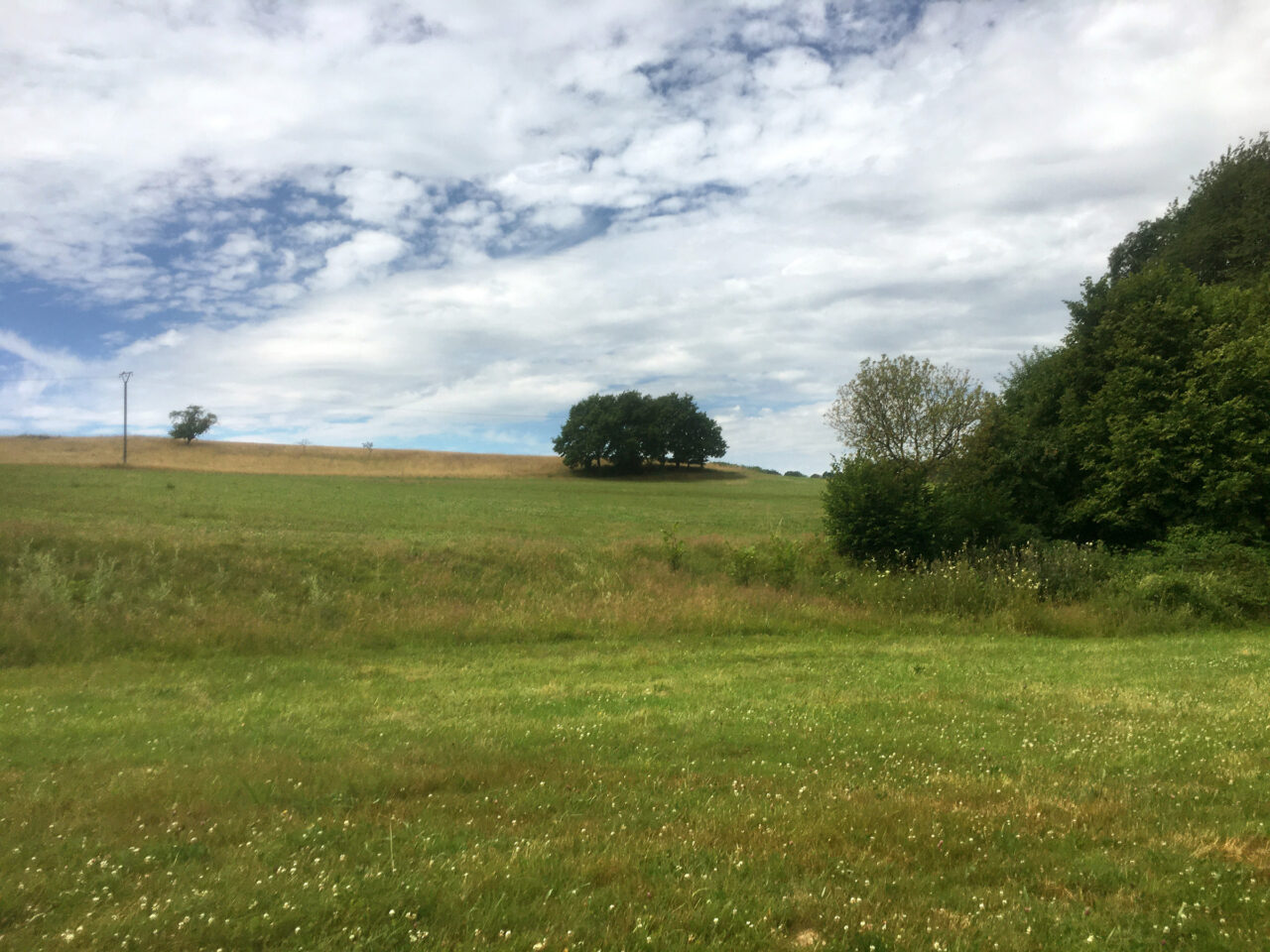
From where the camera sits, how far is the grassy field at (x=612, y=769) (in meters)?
4.16

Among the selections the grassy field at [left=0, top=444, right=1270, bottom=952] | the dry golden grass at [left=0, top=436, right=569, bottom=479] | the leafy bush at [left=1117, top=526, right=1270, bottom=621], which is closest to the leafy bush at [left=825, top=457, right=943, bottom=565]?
the grassy field at [left=0, top=444, right=1270, bottom=952]

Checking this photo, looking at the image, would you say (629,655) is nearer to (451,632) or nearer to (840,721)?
(451,632)

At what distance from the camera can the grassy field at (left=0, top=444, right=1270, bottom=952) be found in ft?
13.7

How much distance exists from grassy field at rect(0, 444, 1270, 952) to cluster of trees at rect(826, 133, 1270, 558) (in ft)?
20.2

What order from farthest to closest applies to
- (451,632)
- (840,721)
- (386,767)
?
1. (451,632)
2. (840,721)
3. (386,767)

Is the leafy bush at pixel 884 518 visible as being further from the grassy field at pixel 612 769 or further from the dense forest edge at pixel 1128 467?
the grassy field at pixel 612 769

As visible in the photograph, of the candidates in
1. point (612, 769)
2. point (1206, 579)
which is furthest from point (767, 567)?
point (612, 769)

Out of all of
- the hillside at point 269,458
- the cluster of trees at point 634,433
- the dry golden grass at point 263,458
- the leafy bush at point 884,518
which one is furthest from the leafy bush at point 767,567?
the cluster of trees at point 634,433

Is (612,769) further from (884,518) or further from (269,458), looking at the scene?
(269,458)

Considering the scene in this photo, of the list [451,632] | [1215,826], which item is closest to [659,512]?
[451,632]

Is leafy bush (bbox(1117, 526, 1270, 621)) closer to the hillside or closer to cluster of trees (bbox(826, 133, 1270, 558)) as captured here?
cluster of trees (bbox(826, 133, 1270, 558))

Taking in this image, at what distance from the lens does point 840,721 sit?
870 centimetres

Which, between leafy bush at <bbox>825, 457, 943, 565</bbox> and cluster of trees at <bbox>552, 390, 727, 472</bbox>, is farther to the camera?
cluster of trees at <bbox>552, 390, 727, 472</bbox>

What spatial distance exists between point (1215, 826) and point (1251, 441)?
2223 centimetres
